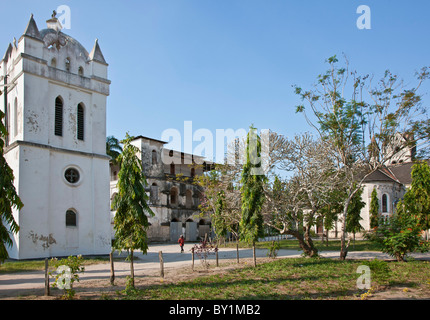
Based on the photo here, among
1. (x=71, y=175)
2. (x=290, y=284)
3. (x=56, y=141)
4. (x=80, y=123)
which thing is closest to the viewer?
(x=290, y=284)

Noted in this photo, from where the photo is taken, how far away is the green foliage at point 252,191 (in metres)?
15.2

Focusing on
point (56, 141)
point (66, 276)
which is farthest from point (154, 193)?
point (66, 276)

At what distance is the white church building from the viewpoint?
18156 millimetres

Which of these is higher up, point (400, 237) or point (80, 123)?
point (80, 123)

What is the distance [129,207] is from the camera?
1093 cm

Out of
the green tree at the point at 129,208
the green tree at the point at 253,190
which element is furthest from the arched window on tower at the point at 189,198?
the green tree at the point at 129,208

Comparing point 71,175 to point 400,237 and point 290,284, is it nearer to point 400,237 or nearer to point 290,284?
point 290,284

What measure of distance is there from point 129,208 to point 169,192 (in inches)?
1142

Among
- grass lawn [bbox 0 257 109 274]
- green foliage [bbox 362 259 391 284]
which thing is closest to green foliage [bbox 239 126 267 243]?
green foliage [bbox 362 259 391 284]

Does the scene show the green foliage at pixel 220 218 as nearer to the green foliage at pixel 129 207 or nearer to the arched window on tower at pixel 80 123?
the arched window on tower at pixel 80 123

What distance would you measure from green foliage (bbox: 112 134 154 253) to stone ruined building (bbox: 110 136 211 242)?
24373 mm

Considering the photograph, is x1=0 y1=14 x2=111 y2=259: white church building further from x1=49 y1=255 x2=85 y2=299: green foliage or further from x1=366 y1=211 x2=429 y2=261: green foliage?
x1=366 y1=211 x2=429 y2=261: green foliage

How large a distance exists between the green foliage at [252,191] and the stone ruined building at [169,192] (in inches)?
792
